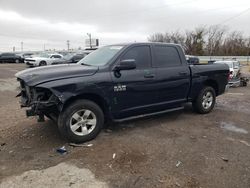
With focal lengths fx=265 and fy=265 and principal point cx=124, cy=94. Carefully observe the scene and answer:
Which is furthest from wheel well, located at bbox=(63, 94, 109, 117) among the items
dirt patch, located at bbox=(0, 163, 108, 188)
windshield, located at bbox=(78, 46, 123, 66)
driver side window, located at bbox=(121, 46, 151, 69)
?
dirt patch, located at bbox=(0, 163, 108, 188)

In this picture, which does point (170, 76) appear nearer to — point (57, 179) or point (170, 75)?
point (170, 75)

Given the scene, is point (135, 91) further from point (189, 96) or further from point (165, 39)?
point (165, 39)

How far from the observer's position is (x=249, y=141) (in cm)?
502

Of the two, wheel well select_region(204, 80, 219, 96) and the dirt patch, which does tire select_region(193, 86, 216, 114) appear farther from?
the dirt patch

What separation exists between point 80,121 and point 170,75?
7.70 ft

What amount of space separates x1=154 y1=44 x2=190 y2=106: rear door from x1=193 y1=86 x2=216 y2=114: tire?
22.1 inches

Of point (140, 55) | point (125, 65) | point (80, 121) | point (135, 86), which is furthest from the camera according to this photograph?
point (140, 55)

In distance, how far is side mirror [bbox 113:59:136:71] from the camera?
4.98 metres

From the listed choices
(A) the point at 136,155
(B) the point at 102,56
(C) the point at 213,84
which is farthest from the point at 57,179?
(C) the point at 213,84

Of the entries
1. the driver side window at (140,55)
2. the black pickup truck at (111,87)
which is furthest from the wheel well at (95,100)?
the driver side window at (140,55)

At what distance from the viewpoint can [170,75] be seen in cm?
593

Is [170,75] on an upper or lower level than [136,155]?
upper

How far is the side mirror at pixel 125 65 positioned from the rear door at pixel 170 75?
0.86 m

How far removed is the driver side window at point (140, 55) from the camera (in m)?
5.45
